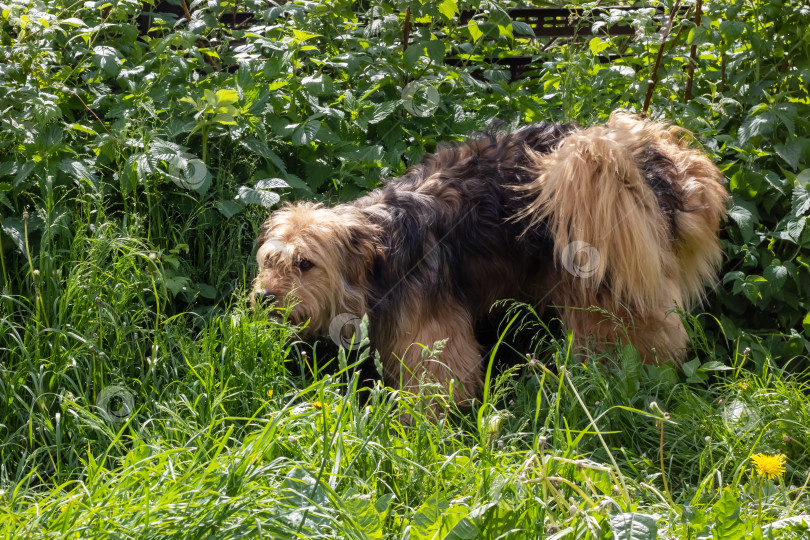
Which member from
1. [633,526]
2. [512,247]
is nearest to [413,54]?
[512,247]

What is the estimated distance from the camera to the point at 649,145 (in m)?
3.52

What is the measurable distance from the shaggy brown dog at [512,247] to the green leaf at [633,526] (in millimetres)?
1298

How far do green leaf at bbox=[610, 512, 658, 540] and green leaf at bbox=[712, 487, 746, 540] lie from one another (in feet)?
0.56

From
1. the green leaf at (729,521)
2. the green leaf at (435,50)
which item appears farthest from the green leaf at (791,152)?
the green leaf at (729,521)

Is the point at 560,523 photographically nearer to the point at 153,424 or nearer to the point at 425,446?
the point at 425,446

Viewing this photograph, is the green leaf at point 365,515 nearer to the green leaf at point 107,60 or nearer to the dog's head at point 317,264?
the dog's head at point 317,264

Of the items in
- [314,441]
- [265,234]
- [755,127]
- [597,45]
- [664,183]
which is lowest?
[314,441]

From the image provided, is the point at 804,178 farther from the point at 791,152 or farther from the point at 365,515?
the point at 365,515

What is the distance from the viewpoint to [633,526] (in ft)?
6.56

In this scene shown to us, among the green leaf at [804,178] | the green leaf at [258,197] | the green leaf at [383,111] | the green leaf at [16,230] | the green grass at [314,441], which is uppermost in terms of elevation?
the green leaf at [383,111]

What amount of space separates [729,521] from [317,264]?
174cm

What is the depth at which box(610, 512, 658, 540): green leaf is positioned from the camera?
1976 millimetres

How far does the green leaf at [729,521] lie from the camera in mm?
2018

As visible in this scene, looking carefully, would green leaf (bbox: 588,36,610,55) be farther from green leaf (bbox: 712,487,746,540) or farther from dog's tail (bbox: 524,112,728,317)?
green leaf (bbox: 712,487,746,540)
